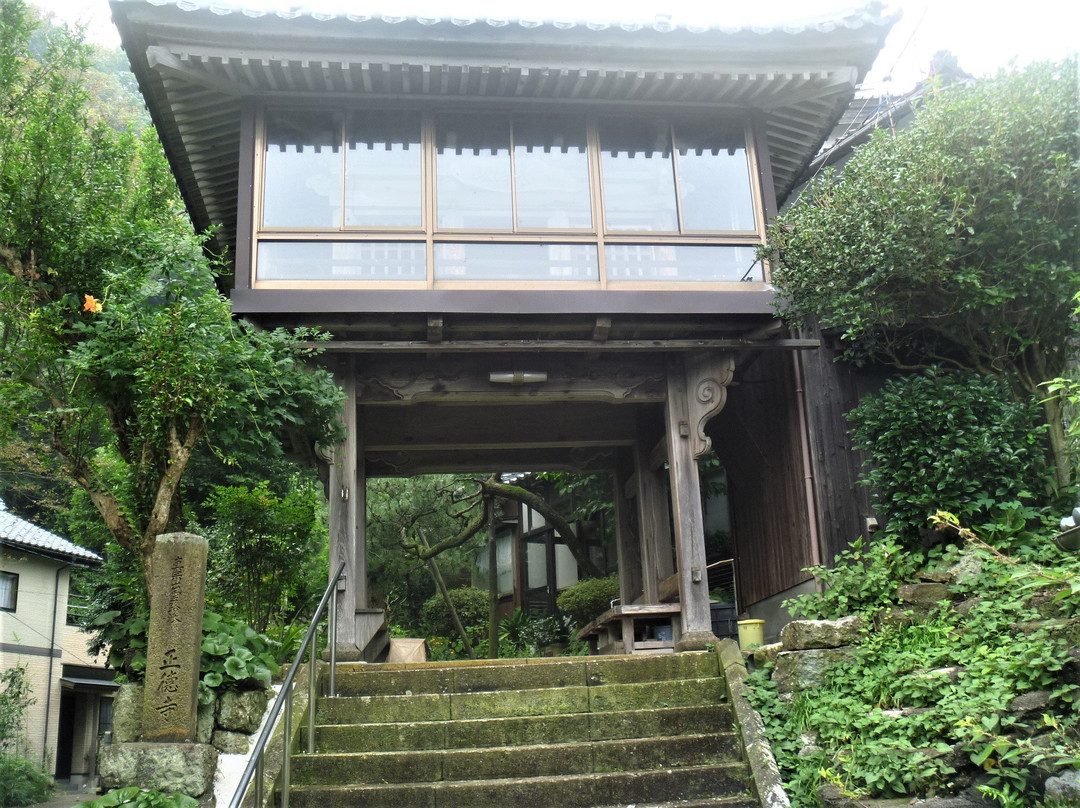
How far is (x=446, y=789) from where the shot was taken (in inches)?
236

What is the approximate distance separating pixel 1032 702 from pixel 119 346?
633 centimetres

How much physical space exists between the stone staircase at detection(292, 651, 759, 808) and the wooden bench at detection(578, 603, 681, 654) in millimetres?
1390

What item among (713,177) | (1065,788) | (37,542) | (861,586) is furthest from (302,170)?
(37,542)

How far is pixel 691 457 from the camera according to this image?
9125 mm

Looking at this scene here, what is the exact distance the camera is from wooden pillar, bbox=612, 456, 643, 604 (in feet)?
38.8

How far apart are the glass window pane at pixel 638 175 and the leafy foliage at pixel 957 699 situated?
13.0ft

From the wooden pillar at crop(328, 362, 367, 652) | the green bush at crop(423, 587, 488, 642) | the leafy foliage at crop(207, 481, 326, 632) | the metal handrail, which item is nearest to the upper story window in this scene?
the wooden pillar at crop(328, 362, 367, 652)

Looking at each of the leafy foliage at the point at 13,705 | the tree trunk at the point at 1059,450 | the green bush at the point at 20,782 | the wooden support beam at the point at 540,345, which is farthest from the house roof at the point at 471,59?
the green bush at the point at 20,782

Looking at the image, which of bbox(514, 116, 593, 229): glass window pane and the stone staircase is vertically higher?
bbox(514, 116, 593, 229): glass window pane

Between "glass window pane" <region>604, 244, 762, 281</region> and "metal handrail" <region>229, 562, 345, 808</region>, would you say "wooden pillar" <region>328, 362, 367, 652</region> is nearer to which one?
"metal handrail" <region>229, 562, 345, 808</region>

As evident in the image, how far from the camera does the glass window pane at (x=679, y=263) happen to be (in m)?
9.03

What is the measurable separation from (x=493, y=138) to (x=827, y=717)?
19.9ft

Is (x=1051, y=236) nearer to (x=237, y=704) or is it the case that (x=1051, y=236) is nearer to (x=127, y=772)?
(x=237, y=704)

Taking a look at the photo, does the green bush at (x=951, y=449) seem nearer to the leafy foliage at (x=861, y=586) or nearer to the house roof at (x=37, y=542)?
the leafy foliage at (x=861, y=586)
